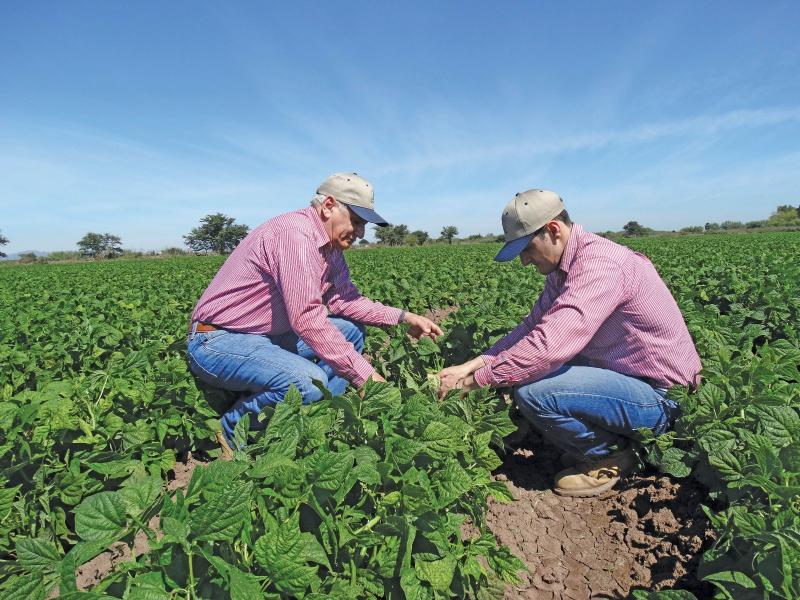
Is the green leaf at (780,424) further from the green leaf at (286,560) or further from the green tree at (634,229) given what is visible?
the green tree at (634,229)

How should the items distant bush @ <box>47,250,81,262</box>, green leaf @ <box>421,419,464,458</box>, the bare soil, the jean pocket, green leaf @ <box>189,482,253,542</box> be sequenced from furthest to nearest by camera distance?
distant bush @ <box>47,250,81,262</box> → the jean pocket → the bare soil → green leaf @ <box>421,419,464,458</box> → green leaf @ <box>189,482,253,542</box>

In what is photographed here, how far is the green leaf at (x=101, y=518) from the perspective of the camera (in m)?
1.33

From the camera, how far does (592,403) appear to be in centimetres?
284

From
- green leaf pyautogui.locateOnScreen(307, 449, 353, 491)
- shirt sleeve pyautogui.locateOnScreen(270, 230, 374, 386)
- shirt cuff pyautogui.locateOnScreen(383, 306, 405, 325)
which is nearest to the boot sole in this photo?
shirt sleeve pyautogui.locateOnScreen(270, 230, 374, 386)

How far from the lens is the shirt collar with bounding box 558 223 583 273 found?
2762 mm

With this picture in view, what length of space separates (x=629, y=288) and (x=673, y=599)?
1.56 m

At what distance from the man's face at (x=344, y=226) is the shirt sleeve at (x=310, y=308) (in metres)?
0.25

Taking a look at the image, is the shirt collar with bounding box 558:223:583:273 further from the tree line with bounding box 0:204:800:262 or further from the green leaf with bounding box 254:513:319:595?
the tree line with bounding box 0:204:800:262

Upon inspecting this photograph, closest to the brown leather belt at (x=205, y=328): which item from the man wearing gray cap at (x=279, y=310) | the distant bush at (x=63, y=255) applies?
the man wearing gray cap at (x=279, y=310)

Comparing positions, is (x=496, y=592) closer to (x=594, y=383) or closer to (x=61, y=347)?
(x=594, y=383)

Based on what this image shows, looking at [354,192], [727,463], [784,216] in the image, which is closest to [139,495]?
[354,192]

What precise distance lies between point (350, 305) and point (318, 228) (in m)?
1.05

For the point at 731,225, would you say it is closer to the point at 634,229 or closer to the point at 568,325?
the point at 634,229

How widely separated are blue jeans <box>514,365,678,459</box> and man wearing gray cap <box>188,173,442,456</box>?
3.30 feet
